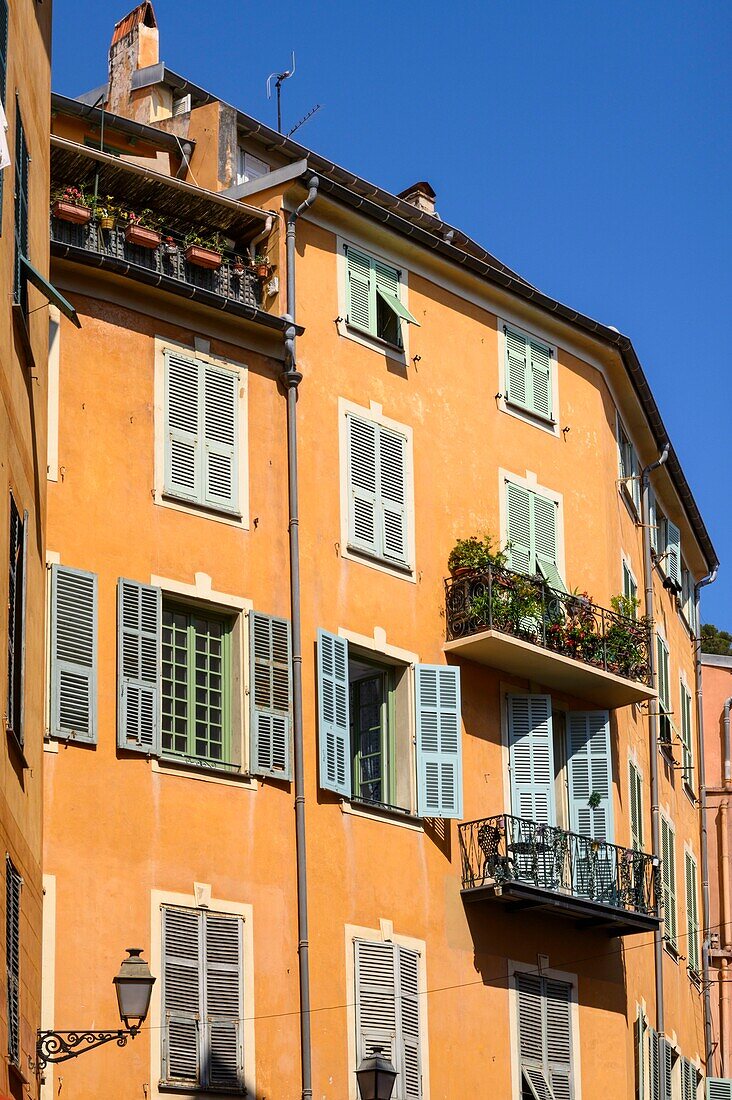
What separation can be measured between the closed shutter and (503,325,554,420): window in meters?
9.31

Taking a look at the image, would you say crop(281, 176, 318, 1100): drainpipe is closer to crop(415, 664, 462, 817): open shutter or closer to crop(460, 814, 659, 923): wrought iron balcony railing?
crop(415, 664, 462, 817): open shutter

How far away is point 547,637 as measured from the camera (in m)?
28.4

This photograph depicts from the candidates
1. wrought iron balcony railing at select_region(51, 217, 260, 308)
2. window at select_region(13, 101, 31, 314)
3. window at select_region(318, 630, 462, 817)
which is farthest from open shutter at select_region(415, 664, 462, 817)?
window at select_region(13, 101, 31, 314)

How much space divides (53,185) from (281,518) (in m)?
4.76

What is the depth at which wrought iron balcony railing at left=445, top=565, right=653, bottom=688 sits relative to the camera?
27.7 meters

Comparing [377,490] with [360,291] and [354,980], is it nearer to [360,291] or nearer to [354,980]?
[360,291]

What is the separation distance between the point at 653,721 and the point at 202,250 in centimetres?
1200

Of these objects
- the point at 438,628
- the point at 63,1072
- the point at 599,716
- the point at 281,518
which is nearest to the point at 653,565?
the point at 599,716

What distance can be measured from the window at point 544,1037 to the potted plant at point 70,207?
1099 centimetres

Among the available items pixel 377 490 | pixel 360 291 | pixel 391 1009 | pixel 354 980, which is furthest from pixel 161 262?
pixel 391 1009

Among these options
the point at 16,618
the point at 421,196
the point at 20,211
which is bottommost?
the point at 16,618

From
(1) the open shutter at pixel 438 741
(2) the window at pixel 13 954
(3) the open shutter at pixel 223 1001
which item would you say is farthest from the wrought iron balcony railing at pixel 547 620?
(2) the window at pixel 13 954

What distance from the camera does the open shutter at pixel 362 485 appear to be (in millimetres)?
26766

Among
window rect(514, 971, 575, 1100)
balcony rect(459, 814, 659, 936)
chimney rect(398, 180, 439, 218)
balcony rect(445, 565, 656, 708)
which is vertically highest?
chimney rect(398, 180, 439, 218)
